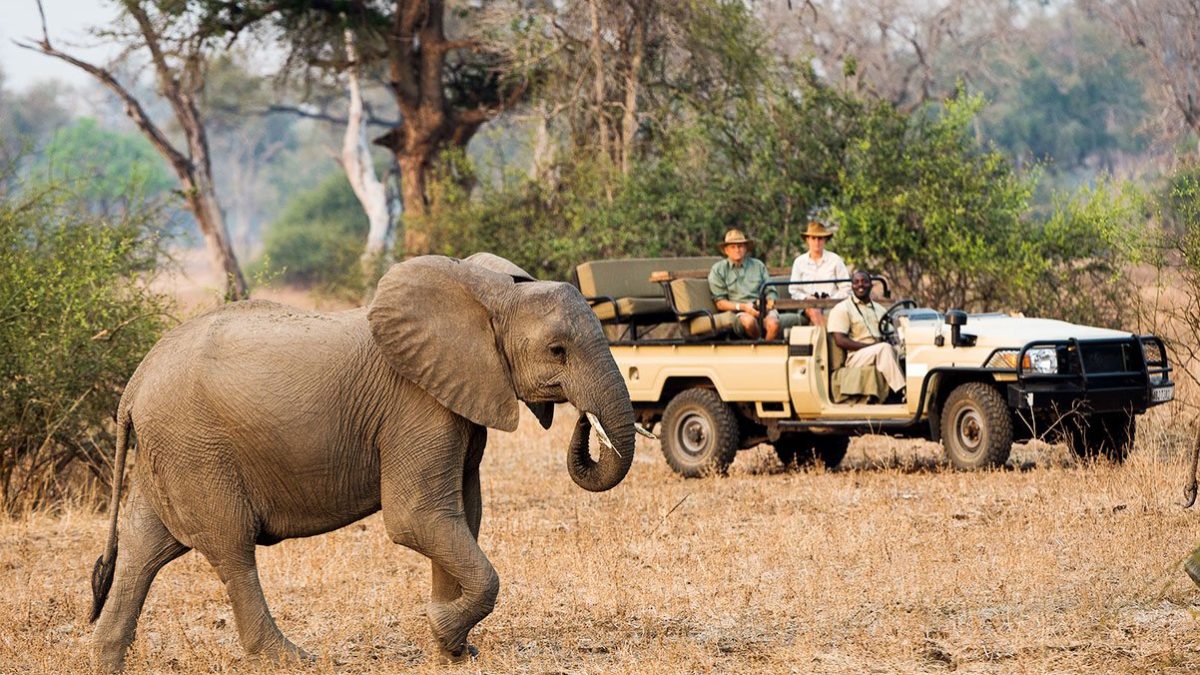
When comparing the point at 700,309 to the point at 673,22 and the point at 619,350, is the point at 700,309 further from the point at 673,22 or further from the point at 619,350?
the point at 673,22

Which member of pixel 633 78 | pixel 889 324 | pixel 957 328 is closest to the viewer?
pixel 957 328

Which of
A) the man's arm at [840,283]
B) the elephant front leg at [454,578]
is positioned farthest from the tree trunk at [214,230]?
the elephant front leg at [454,578]

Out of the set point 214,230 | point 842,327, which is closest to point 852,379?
point 842,327

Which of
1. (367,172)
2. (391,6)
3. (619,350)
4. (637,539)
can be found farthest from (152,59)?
(637,539)

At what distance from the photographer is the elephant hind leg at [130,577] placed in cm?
777

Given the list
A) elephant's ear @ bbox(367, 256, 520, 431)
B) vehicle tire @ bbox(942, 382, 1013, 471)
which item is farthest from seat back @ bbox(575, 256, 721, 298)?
elephant's ear @ bbox(367, 256, 520, 431)

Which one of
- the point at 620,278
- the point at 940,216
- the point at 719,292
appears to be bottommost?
the point at 719,292

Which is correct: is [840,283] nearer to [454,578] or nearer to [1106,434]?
[1106,434]

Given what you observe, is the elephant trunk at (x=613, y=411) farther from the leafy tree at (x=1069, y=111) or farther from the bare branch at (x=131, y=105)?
the leafy tree at (x=1069, y=111)

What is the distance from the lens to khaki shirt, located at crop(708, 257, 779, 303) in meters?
14.7

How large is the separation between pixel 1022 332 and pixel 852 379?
53.3 inches

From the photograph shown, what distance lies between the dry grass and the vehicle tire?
204 millimetres

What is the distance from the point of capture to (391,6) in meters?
29.7

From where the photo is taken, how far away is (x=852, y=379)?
1382 cm
